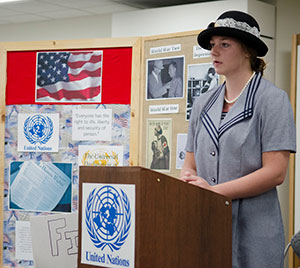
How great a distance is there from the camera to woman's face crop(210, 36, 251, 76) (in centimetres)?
204

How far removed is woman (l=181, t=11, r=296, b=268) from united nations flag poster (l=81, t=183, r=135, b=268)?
0.32 metres

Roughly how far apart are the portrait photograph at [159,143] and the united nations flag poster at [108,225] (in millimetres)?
2479

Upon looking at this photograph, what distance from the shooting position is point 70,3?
604 cm

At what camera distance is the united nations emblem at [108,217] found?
1.60 meters

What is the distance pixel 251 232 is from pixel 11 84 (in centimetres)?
Answer: 296

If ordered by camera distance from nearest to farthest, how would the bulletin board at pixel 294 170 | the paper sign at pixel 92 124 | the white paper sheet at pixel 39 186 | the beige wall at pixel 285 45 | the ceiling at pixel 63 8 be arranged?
1. the paper sign at pixel 92 124
2. the white paper sheet at pixel 39 186
3. the bulletin board at pixel 294 170
4. the beige wall at pixel 285 45
5. the ceiling at pixel 63 8

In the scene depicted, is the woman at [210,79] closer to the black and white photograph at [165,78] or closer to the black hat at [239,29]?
the black and white photograph at [165,78]

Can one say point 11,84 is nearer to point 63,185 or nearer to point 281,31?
point 63,185

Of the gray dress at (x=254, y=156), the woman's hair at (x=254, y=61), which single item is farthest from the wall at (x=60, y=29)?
the gray dress at (x=254, y=156)

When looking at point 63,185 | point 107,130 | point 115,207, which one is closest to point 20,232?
point 63,185

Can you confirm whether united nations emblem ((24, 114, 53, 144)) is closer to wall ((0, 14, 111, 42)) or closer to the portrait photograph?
the portrait photograph

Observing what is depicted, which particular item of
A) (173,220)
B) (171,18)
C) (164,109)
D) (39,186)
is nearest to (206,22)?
(171,18)

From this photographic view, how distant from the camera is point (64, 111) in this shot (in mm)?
4336

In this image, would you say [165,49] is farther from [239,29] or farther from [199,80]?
[239,29]
